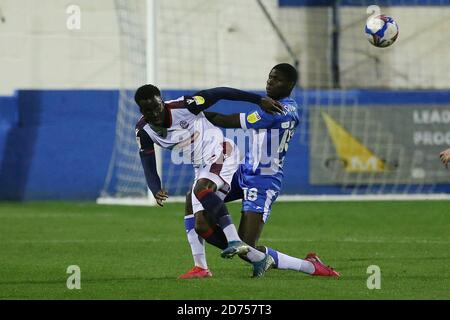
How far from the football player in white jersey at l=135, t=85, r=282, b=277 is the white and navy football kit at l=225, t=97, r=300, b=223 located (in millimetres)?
158

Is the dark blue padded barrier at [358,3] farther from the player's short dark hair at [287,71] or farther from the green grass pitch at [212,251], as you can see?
the player's short dark hair at [287,71]

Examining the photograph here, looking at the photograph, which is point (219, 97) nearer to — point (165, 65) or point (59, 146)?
point (59, 146)

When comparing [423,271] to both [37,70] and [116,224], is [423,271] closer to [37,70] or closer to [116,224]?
[116,224]

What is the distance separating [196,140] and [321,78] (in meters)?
14.7

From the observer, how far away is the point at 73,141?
21.6m

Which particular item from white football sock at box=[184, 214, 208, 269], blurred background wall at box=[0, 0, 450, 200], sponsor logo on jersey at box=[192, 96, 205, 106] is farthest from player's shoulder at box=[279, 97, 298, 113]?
blurred background wall at box=[0, 0, 450, 200]

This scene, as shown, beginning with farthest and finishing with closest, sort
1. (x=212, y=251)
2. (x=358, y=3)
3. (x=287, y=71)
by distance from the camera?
(x=358, y=3) → (x=212, y=251) → (x=287, y=71)

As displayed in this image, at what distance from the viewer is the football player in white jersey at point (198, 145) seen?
10320 millimetres

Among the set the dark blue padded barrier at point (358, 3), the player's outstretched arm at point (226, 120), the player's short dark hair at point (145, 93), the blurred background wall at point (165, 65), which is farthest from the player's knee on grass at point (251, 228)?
the dark blue padded barrier at point (358, 3)

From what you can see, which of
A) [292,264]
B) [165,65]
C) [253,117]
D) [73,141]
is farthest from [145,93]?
[165,65]

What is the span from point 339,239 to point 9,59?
1127cm

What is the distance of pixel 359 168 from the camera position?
21.5m

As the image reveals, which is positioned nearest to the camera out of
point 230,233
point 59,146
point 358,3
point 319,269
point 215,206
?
point 230,233
